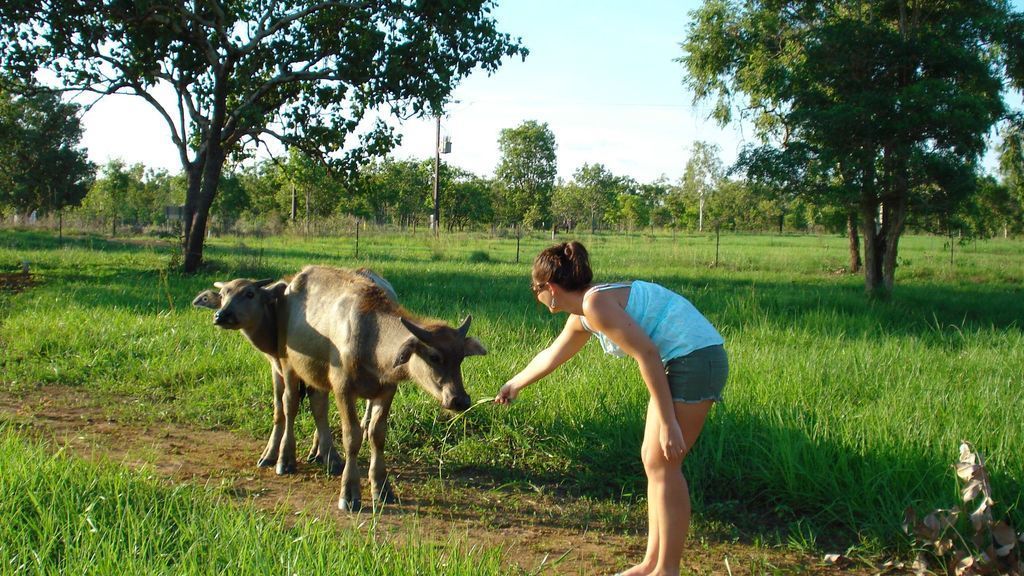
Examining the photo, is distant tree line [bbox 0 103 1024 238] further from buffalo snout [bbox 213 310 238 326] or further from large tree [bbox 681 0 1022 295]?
buffalo snout [bbox 213 310 238 326]

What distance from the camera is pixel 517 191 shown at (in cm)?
6334

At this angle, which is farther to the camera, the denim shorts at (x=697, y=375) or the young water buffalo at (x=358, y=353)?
the young water buffalo at (x=358, y=353)

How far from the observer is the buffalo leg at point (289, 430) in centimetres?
580

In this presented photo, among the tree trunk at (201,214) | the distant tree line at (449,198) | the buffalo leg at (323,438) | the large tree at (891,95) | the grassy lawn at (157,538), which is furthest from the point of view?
the distant tree line at (449,198)

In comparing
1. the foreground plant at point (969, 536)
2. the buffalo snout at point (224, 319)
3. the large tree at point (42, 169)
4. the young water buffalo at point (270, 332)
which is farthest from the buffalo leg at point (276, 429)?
the large tree at point (42, 169)

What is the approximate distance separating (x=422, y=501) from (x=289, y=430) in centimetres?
128

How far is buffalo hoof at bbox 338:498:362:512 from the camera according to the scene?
5059 millimetres

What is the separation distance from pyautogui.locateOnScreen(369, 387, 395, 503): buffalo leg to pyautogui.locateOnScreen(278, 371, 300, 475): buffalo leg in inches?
33.1

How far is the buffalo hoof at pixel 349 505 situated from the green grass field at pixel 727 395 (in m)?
0.84

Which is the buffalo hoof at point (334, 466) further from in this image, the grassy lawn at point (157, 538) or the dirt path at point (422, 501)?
the grassy lawn at point (157, 538)

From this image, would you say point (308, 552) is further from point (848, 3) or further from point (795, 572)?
point (848, 3)

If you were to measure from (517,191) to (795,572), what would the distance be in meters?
59.9

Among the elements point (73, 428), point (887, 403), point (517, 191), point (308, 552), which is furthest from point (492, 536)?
point (517, 191)

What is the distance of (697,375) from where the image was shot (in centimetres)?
373
